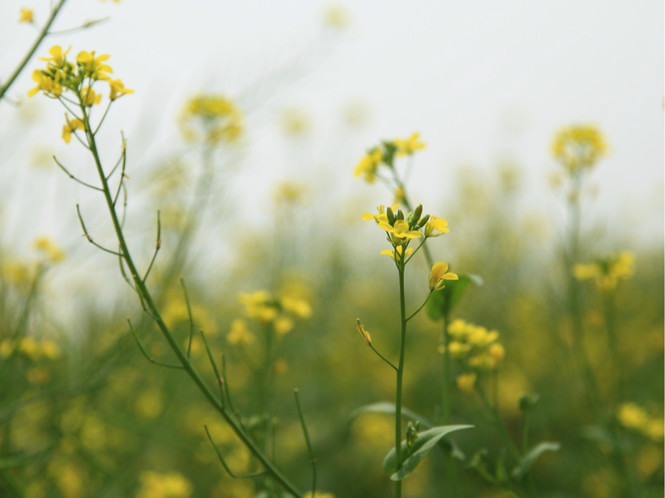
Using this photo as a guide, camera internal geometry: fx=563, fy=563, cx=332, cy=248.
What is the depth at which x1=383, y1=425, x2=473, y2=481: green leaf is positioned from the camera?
2.18 feet

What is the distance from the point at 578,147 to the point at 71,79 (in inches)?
54.4

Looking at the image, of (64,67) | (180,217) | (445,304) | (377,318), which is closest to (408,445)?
(445,304)

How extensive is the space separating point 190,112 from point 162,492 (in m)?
1.06

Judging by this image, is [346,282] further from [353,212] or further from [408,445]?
[408,445]

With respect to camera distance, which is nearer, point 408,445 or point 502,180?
point 408,445

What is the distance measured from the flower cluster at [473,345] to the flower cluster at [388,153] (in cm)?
34

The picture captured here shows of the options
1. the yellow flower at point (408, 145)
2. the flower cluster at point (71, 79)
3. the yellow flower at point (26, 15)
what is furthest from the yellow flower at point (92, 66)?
the yellow flower at point (408, 145)

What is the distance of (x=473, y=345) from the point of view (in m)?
0.99

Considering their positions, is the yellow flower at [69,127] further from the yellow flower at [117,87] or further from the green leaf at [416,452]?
the green leaf at [416,452]

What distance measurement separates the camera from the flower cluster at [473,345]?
0.95 meters

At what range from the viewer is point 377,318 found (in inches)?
129

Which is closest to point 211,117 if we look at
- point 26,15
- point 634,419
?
point 26,15

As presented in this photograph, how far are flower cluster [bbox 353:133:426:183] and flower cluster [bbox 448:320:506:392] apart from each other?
343mm

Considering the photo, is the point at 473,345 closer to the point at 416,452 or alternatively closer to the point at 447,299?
the point at 447,299
